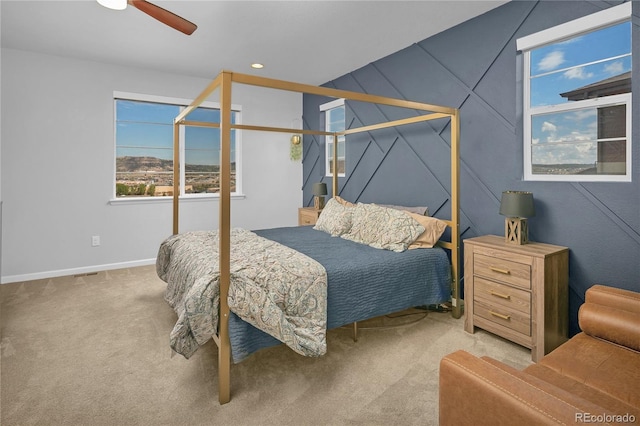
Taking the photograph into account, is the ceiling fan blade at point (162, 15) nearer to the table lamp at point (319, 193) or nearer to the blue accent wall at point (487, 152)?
the blue accent wall at point (487, 152)

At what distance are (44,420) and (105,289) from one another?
213 cm

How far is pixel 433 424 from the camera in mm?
1640

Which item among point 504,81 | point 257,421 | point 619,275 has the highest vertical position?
point 504,81

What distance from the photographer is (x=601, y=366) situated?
1.39 metres

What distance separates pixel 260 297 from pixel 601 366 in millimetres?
1536

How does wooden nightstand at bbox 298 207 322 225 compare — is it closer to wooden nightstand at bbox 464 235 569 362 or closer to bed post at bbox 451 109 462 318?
bed post at bbox 451 109 462 318

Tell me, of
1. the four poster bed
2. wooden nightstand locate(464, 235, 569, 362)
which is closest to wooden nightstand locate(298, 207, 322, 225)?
the four poster bed

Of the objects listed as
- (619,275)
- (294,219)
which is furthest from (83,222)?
(619,275)

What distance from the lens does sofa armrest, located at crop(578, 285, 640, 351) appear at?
1516mm

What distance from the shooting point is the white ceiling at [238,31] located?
112 inches

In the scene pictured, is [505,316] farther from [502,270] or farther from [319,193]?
[319,193]

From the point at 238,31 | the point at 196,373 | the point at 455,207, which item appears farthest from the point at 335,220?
the point at 238,31

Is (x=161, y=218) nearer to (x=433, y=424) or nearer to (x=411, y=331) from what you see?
(x=411, y=331)

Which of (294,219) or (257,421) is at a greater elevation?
(294,219)
